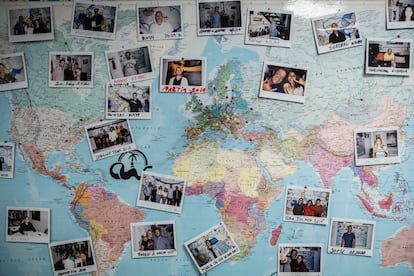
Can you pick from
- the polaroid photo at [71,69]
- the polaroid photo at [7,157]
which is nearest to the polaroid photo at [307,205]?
the polaroid photo at [71,69]

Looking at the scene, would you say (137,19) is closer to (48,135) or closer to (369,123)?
(48,135)

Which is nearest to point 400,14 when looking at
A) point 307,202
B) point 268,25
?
point 268,25

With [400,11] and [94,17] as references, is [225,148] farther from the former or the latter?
[400,11]

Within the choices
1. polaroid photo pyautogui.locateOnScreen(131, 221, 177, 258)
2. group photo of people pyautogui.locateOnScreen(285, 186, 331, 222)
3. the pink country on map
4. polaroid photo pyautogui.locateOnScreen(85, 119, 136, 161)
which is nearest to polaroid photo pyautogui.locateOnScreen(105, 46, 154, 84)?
polaroid photo pyautogui.locateOnScreen(85, 119, 136, 161)

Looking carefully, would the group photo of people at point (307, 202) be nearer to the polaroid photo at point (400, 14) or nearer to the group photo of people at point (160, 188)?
the group photo of people at point (160, 188)

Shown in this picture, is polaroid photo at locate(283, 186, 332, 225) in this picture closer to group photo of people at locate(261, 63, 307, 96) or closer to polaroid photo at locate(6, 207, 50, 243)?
group photo of people at locate(261, 63, 307, 96)

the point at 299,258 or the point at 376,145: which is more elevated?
the point at 376,145
